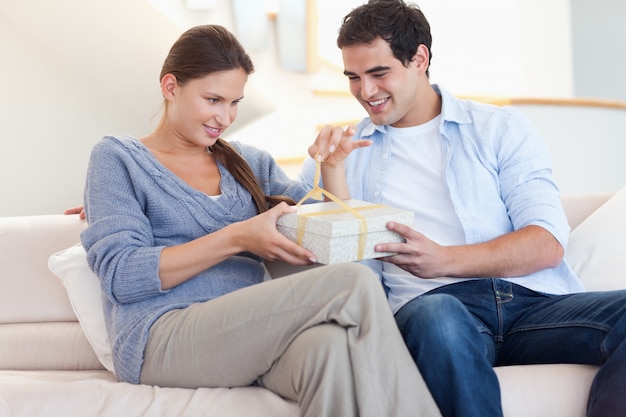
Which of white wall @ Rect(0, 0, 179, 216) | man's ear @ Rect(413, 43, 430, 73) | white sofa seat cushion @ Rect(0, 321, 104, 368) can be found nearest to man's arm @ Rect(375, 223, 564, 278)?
man's ear @ Rect(413, 43, 430, 73)

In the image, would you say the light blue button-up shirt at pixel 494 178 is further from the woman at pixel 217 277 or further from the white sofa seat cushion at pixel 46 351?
the white sofa seat cushion at pixel 46 351

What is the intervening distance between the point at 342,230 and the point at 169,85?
606 millimetres

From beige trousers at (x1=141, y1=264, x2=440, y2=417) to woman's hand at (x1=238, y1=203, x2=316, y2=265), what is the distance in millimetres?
88

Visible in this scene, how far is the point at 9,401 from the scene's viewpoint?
1386mm

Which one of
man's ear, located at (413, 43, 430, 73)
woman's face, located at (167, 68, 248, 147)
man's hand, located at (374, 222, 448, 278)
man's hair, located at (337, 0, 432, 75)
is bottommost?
man's hand, located at (374, 222, 448, 278)

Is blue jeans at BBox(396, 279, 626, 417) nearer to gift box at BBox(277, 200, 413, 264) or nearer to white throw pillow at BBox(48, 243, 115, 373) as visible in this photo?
gift box at BBox(277, 200, 413, 264)

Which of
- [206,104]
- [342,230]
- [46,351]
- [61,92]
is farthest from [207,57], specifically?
[61,92]

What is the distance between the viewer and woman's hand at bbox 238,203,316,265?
1.46 m

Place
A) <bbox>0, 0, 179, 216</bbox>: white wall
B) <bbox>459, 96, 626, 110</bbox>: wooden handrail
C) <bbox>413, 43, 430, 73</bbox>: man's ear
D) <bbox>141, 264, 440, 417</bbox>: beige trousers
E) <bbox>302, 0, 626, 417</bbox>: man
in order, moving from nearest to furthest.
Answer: <bbox>141, 264, 440, 417</bbox>: beige trousers, <bbox>302, 0, 626, 417</bbox>: man, <bbox>413, 43, 430, 73</bbox>: man's ear, <bbox>459, 96, 626, 110</bbox>: wooden handrail, <bbox>0, 0, 179, 216</bbox>: white wall

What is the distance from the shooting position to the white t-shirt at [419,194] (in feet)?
5.61

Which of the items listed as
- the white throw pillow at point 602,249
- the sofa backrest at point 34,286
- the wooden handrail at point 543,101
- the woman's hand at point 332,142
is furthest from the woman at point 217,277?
the wooden handrail at point 543,101

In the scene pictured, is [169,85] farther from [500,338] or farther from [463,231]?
[500,338]

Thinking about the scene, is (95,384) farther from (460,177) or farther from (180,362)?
(460,177)

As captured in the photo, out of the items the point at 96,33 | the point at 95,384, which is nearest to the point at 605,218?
the point at 95,384
